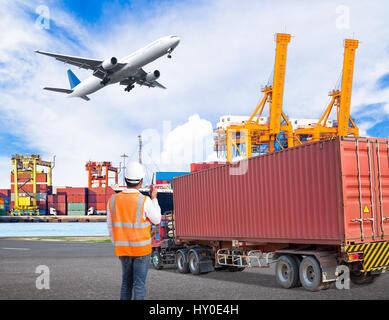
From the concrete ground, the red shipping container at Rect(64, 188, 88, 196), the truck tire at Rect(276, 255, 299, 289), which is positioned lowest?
the concrete ground

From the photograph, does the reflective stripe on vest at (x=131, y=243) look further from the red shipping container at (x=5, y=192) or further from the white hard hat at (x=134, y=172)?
the red shipping container at (x=5, y=192)

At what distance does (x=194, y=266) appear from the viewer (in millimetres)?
15094

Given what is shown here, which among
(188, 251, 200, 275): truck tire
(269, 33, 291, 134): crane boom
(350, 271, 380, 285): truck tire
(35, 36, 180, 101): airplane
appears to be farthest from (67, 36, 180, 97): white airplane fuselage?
(269, 33, 291, 134): crane boom

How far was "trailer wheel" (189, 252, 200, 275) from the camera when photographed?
48.6 ft

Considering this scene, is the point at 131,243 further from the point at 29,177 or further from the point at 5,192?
the point at 5,192

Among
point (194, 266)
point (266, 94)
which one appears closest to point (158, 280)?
point (194, 266)

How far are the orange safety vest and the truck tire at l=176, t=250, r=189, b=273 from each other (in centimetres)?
1027

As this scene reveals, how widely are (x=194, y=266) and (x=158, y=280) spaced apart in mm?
2135

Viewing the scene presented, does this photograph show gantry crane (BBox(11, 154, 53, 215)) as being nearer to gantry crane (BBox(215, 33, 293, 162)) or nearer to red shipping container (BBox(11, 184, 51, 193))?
red shipping container (BBox(11, 184, 51, 193))

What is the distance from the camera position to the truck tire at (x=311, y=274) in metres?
10.2

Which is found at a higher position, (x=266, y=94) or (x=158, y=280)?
(x=266, y=94)

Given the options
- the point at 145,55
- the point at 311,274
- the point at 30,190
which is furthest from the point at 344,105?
the point at 30,190
